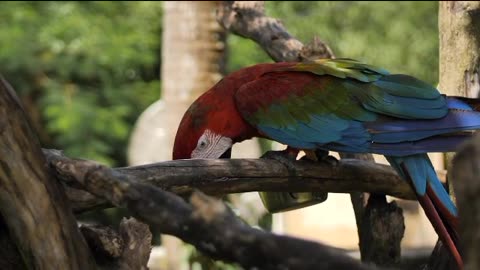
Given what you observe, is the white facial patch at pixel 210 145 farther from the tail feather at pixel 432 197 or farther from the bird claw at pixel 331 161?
the tail feather at pixel 432 197

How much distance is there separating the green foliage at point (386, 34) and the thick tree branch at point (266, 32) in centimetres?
300

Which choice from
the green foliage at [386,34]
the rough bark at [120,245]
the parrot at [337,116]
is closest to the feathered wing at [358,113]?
the parrot at [337,116]

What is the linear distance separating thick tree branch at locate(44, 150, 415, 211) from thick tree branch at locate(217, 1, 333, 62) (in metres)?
0.47

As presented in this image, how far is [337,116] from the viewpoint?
2232 mm

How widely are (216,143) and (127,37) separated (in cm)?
375

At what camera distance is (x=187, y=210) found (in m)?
1.23

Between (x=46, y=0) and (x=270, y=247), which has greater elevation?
Result: (x=46, y=0)

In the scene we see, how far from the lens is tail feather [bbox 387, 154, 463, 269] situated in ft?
6.64

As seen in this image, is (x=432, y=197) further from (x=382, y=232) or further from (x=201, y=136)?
(x=201, y=136)

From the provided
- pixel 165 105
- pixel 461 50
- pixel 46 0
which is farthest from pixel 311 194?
pixel 46 0

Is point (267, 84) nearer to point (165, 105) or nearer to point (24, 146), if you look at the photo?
point (24, 146)

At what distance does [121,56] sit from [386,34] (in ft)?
6.64

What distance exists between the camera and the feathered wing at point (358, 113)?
84.8 inches

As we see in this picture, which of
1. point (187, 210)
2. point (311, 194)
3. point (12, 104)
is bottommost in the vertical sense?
point (311, 194)
